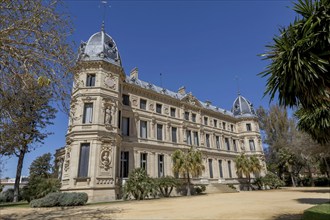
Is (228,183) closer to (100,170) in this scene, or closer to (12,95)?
(100,170)

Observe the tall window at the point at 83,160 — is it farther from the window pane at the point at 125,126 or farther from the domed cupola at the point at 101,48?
the domed cupola at the point at 101,48

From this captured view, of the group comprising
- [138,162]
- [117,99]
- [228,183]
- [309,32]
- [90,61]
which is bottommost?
[228,183]

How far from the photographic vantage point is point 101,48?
2466 cm

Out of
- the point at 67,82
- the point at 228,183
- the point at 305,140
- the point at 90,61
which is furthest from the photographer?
the point at 228,183

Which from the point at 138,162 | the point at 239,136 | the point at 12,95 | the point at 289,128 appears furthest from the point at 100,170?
the point at 289,128

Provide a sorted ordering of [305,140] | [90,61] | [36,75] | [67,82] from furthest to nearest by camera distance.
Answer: [305,140] < [90,61] < [67,82] < [36,75]

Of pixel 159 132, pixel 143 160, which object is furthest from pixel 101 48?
pixel 143 160

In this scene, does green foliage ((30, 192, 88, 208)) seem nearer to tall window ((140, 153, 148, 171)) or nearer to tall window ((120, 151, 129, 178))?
tall window ((120, 151, 129, 178))

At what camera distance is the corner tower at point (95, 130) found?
1953 centimetres

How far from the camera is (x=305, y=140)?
24547 millimetres

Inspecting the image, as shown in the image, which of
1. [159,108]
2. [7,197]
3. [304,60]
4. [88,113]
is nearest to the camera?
[304,60]

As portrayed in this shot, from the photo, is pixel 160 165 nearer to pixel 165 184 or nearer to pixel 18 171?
pixel 165 184

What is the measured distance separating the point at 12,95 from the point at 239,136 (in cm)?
4089

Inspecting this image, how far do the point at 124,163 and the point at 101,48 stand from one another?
535 inches
